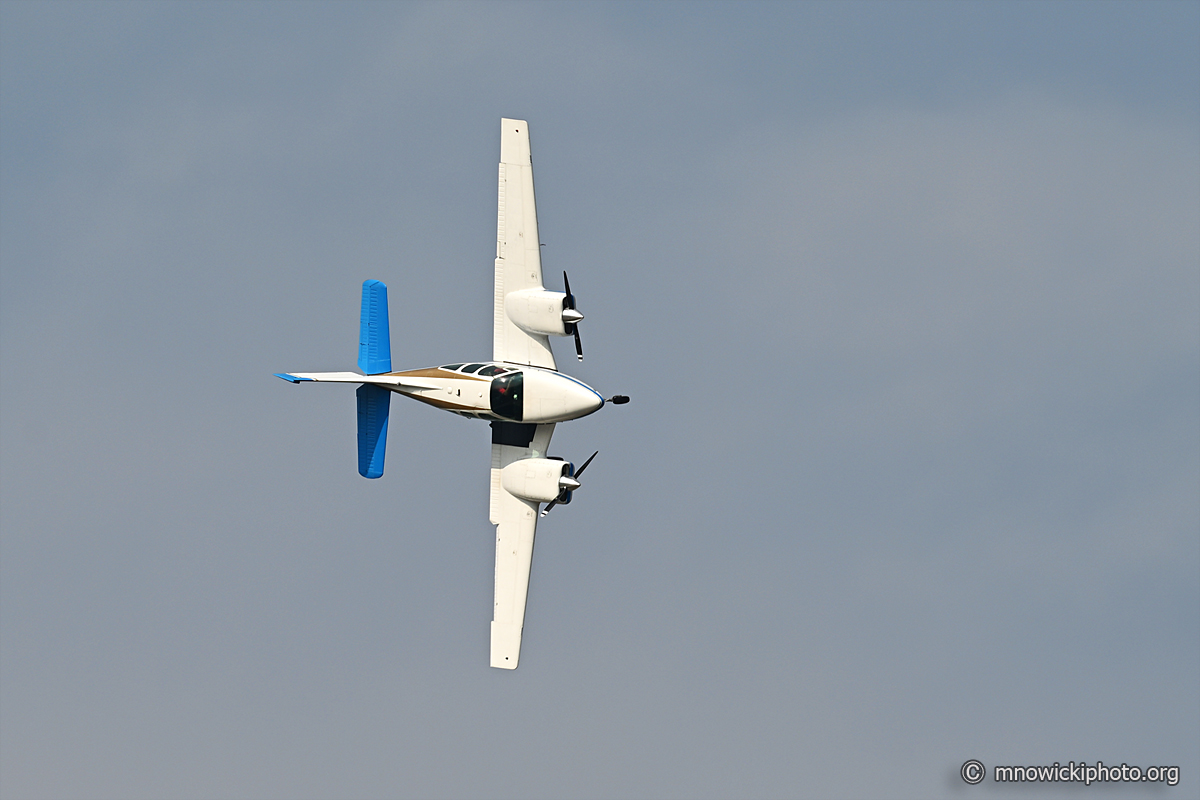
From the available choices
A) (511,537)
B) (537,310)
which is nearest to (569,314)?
(537,310)

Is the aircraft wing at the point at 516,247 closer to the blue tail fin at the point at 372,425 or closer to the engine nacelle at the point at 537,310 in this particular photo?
the engine nacelle at the point at 537,310

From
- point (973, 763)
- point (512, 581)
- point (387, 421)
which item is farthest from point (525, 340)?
point (973, 763)

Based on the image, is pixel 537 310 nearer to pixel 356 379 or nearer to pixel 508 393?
pixel 508 393

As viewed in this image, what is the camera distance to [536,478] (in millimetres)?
53250

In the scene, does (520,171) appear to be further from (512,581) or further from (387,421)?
(512,581)

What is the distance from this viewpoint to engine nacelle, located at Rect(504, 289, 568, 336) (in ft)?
171

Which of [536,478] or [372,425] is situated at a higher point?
[372,425]

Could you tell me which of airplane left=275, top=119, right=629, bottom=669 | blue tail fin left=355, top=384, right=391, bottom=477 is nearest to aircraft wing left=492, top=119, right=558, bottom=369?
airplane left=275, top=119, right=629, bottom=669

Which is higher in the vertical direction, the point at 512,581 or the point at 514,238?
the point at 514,238

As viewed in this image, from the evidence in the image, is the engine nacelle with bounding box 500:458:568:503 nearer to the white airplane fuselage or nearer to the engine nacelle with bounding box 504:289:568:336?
the white airplane fuselage

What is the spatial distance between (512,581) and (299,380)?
12.6 meters

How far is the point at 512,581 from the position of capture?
178 feet

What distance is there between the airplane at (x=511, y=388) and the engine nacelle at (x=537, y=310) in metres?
0.04

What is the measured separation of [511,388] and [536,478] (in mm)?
4355
